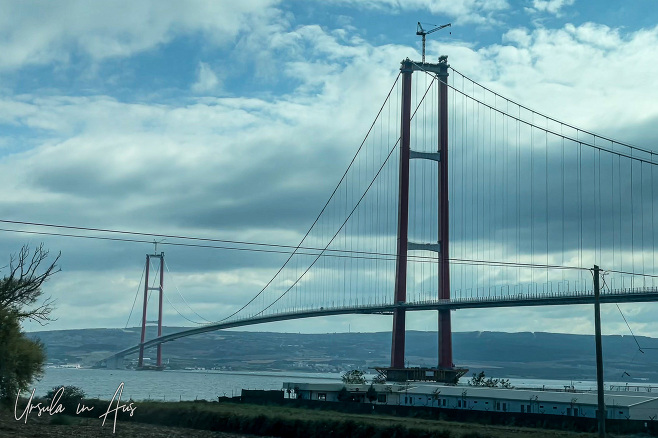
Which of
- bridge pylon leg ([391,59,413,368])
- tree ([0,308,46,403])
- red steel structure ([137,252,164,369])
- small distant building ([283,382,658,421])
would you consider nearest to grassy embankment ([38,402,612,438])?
tree ([0,308,46,403])

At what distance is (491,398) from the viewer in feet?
155

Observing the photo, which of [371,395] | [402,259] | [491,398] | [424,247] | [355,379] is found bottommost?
[371,395]

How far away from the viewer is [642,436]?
35562mm

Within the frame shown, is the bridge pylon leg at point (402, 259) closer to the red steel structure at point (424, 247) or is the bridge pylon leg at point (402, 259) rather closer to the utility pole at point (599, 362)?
the red steel structure at point (424, 247)

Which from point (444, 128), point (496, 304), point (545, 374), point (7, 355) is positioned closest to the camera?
point (7, 355)

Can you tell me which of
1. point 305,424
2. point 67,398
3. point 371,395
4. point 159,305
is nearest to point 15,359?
point 67,398

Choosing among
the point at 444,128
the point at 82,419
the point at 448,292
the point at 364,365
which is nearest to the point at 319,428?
the point at 82,419

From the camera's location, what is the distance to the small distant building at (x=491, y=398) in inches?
1646

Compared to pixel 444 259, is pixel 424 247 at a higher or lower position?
higher

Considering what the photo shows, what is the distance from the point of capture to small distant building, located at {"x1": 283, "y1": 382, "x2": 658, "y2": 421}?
41816 mm

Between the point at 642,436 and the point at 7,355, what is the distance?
25.0 m

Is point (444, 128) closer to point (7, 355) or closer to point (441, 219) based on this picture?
point (441, 219)

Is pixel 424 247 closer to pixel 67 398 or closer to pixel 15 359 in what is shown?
pixel 67 398

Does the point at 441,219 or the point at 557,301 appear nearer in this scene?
the point at 557,301
